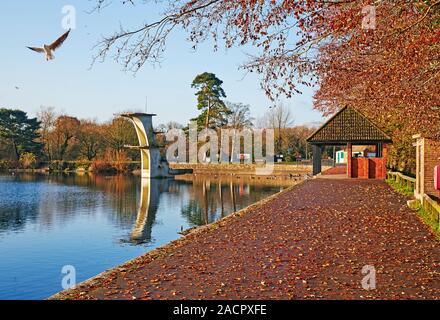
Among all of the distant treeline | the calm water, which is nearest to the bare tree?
the distant treeline

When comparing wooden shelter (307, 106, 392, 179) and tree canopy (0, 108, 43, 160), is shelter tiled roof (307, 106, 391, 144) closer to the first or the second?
wooden shelter (307, 106, 392, 179)

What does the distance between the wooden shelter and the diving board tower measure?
26384mm

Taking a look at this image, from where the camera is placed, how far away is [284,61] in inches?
287

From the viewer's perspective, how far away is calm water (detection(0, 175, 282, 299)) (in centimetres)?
1150

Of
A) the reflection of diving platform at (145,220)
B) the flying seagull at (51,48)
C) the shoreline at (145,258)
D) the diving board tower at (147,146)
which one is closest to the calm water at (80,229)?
the reflection of diving platform at (145,220)

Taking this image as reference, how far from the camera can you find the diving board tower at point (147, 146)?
52250 mm

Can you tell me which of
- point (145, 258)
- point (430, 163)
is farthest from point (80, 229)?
point (430, 163)

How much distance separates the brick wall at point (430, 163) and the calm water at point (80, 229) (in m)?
8.16

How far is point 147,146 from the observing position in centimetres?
5272

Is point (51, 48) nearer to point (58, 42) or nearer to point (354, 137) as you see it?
point (58, 42)

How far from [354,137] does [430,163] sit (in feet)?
47.7

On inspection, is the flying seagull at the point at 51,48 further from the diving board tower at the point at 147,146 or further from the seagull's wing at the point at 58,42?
the diving board tower at the point at 147,146
